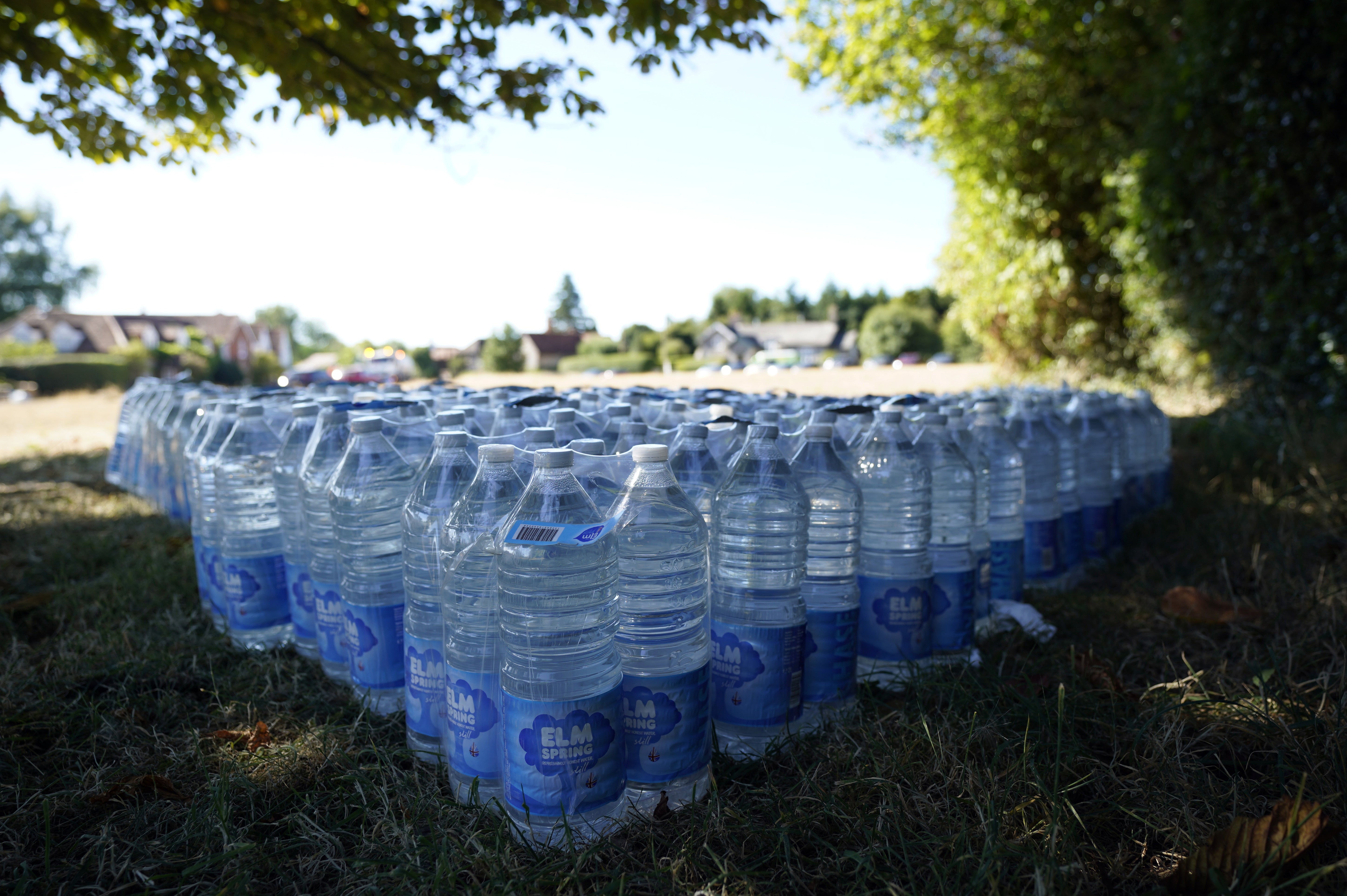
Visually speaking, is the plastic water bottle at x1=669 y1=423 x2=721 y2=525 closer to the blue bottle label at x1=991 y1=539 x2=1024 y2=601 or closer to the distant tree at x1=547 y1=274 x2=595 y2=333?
the blue bottle label at x1=991 y1=539 x2=1024 y2=601

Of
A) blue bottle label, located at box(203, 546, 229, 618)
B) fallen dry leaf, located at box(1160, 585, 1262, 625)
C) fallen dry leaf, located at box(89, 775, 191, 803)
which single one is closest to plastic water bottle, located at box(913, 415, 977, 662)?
fallen dry leaf, located at box(1160, 585, 1262, 625)

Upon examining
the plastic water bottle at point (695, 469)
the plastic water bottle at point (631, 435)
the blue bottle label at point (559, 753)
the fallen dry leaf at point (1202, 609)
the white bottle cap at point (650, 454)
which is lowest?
the fallen dry leaf at point (1202, 609)

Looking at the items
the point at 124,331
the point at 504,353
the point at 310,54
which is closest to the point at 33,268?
the point at 124,331

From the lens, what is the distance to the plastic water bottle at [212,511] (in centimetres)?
286

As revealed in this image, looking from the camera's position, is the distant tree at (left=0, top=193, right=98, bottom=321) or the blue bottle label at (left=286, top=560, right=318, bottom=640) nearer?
the blue bottle label at (left=286, top=560, right=318, bottom=640)

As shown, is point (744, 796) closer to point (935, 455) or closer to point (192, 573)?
point (935, 455)

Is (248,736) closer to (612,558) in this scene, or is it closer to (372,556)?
(372,556)

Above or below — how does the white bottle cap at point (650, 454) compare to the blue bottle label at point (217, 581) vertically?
above

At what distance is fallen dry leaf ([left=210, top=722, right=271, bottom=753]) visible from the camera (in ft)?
6.61

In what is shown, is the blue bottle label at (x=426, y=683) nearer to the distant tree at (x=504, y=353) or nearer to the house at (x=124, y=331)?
the house at (x=124, y=331)

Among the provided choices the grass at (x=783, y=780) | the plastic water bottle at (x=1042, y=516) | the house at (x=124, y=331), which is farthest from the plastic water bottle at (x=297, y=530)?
the house at (x=124, y=331)

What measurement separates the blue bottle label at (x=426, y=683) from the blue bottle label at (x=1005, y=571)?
2.13m

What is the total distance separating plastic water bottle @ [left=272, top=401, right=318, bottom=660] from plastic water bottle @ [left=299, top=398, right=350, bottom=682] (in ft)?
0.10

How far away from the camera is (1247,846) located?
4.71ft
